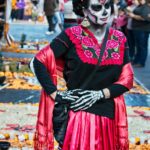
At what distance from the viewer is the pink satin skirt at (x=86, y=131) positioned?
4746 millimetres

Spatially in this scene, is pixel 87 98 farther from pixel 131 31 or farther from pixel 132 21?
pixel 131 31

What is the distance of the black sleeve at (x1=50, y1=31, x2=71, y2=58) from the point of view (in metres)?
4.71

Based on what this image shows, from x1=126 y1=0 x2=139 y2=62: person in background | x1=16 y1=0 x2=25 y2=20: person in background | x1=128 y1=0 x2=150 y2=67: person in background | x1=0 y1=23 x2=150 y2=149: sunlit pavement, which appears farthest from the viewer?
x1=16 y1=0 x2=25 y2=20: person in background

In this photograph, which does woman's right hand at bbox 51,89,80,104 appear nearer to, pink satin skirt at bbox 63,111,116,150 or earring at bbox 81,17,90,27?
pink satin skirt at bbox 63,111,116,150

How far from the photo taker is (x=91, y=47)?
15.5 ft

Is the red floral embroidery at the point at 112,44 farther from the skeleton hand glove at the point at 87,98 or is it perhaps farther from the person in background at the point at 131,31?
the person in background at the point at 131,31

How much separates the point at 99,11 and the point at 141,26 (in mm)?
9719

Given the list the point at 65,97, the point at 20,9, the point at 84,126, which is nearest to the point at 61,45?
the point at 65,97

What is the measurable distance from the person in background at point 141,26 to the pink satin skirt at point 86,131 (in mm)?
9437

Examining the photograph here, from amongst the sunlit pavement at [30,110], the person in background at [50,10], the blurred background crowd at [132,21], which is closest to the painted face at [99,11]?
the sunlit pavement at [30,110]

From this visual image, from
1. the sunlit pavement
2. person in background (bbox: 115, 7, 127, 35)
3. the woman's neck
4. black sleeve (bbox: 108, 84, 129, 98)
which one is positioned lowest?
person in background (bbox: 115, 7, 127, 35)

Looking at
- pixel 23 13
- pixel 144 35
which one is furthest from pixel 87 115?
pixel 23 13

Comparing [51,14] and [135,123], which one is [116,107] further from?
[51,14]

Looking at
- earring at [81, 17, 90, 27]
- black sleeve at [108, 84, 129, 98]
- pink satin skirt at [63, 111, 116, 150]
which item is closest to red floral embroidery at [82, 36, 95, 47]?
earring at [81, 17, 90, 27]
